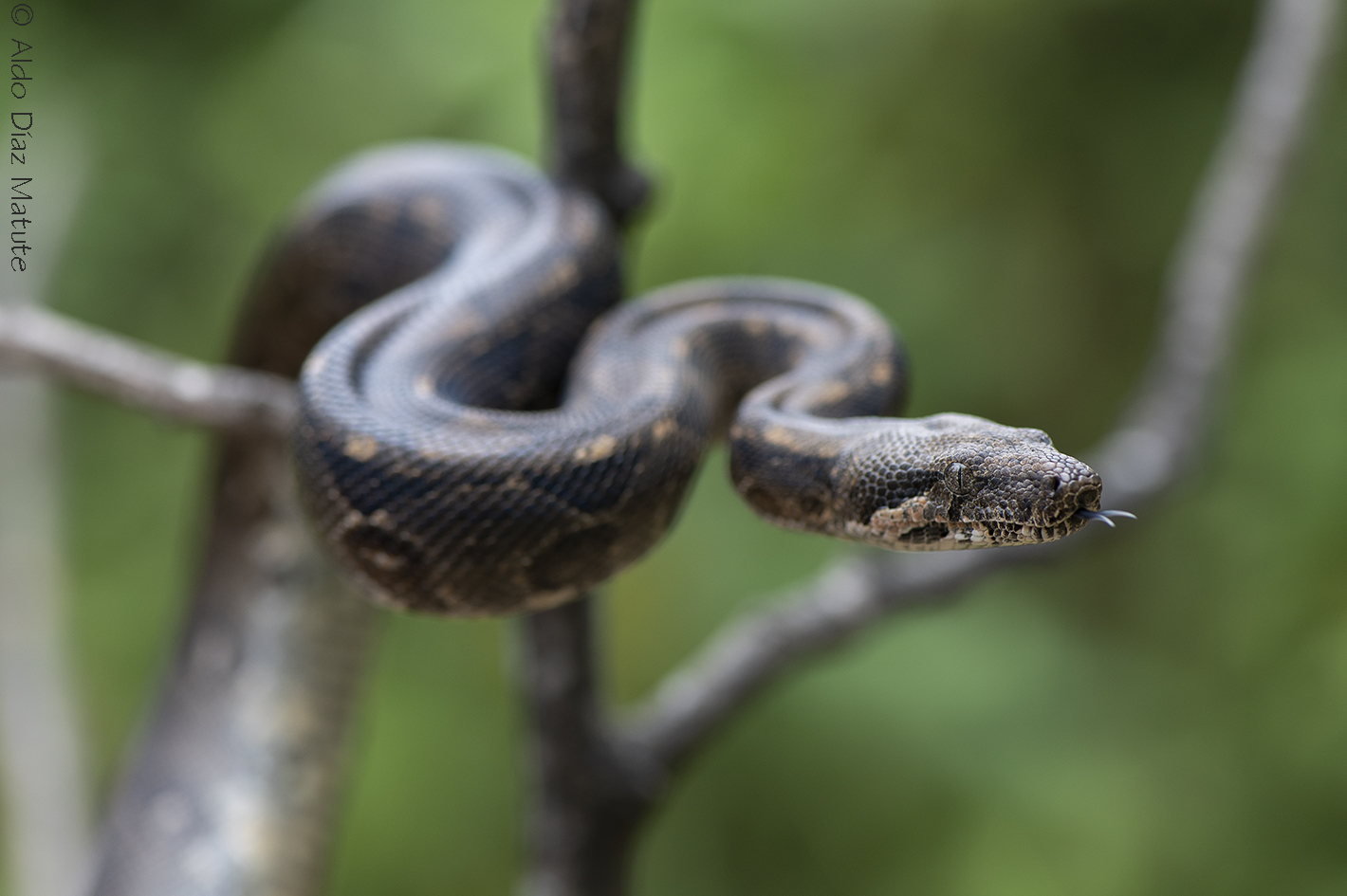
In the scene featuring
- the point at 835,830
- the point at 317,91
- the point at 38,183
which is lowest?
the point at 835,830

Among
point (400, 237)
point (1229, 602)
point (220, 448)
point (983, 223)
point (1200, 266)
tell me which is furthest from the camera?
point (983, 223)

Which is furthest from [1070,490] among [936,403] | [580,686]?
[936,403]

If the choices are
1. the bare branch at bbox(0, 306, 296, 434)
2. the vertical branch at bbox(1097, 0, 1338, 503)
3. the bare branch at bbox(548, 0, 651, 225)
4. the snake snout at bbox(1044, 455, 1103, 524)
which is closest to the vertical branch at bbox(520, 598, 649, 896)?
the bare branch at bbox(0, 306, 296, 434)

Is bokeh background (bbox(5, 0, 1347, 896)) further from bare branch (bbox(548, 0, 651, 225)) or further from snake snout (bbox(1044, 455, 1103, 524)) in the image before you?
snake snout (bbox(1044, 455, 1103, 524))

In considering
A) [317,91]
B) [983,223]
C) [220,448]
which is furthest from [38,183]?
[983,223]

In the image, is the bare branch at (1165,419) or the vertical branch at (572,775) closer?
the vertical branch at (572,775)

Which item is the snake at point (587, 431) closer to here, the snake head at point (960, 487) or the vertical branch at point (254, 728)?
the snake head at point (960, 487)

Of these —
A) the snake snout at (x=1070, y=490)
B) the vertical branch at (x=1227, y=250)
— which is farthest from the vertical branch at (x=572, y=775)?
the vertical branch at (x=1227, y=250)

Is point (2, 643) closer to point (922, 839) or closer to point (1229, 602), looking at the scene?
point (922, 839)
